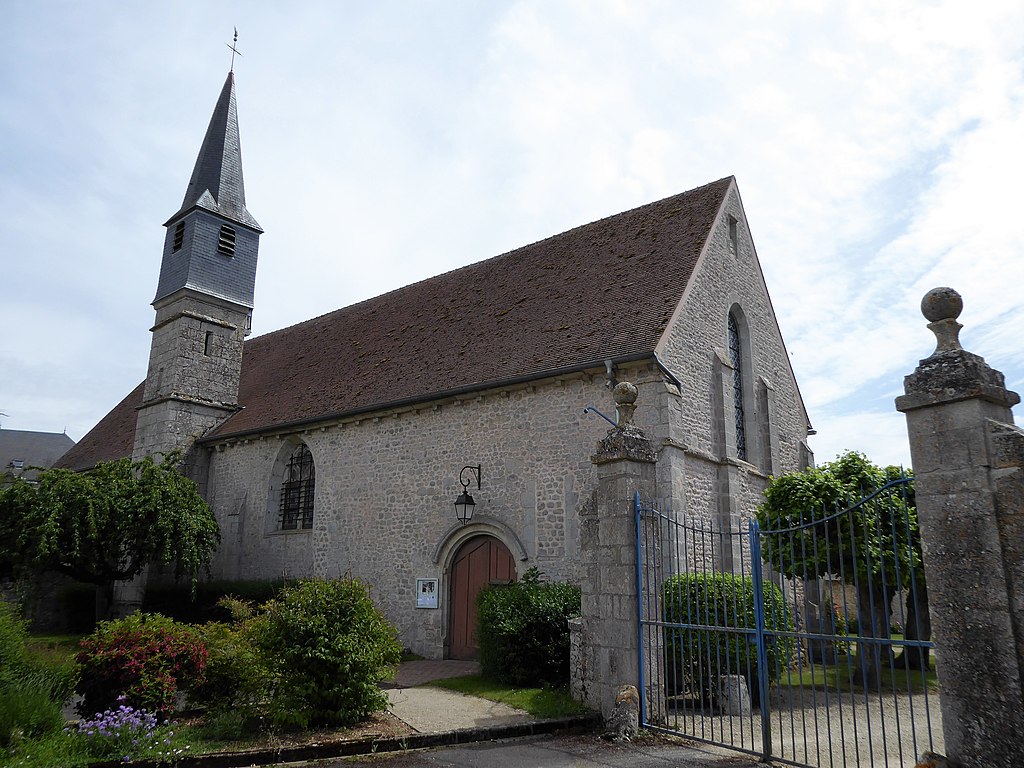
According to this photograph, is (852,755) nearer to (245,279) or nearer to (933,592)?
(933,592)

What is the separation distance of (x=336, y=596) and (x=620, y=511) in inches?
117

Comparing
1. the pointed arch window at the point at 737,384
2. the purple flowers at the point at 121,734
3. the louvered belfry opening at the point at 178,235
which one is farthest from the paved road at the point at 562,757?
Result: the louvered belfry opening at the point at 178,235

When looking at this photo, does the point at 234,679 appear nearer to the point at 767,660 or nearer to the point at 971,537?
the point at 767,660

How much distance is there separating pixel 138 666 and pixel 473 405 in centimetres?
705

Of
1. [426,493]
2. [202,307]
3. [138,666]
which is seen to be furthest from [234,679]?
[202,307]

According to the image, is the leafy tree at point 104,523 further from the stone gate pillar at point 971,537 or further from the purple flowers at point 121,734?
the stone gate pillar at point 971,537

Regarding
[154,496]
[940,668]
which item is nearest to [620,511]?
[940,668]

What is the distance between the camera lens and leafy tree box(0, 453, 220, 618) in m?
13.5

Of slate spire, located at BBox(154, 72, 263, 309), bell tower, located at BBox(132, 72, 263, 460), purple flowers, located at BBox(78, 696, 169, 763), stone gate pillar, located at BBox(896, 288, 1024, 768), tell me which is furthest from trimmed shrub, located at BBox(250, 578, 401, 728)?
slate spire, located at BBox(154, 72, 263, 309)

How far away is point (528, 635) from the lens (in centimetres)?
895

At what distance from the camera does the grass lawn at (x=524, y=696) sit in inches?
286

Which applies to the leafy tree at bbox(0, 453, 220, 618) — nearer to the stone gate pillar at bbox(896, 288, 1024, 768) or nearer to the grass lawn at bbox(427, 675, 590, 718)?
the grass lawn at bbox(427, 675, 590, 718)

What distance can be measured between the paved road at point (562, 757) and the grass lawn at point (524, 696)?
641mm

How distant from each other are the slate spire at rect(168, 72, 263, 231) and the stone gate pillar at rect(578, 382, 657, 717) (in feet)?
52.4
